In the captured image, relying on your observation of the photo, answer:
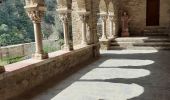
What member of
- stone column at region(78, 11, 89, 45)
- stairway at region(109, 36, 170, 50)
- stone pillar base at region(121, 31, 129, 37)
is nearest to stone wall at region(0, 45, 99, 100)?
stone column at region(78, 11, 89, 45)

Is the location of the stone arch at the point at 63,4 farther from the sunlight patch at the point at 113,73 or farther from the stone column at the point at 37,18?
the sunlight patch at the point at 113,73

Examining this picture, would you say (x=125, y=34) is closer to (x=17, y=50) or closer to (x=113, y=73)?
(x=17, y=50)

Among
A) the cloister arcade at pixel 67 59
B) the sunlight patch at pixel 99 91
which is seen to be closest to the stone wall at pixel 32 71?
the cloister arcade at pixel 67 59

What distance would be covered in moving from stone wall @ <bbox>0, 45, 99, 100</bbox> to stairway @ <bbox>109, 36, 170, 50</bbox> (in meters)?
3.85

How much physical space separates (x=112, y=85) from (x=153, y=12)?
9.43m

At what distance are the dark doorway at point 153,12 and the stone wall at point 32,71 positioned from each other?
734cm

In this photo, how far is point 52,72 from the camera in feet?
16.9

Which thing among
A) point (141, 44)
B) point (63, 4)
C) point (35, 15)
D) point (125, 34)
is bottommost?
point (141, 44)

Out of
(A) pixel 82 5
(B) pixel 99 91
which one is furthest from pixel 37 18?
(A) pixel 82 5

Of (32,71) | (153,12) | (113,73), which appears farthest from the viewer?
(153,12)

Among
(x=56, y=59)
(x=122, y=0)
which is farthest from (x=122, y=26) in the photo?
(x=56, y=59)

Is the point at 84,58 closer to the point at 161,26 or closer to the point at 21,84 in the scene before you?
the point at 21,84

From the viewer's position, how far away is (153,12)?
12766mm

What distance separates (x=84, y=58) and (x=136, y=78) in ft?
8.45
